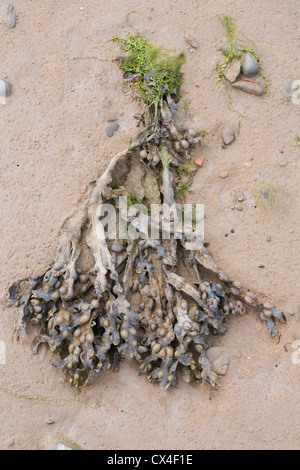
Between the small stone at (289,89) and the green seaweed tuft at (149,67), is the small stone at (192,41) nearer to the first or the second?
the green seaweed tuft at (149,67)

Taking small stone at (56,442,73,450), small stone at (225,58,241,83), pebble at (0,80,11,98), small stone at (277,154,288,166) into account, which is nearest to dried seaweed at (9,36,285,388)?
small stone at (56,442,73,450)

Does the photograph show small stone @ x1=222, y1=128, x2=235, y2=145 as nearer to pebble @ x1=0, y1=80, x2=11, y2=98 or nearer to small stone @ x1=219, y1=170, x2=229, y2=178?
small stone @ x1=219, y1=170, x2=229, y2=178

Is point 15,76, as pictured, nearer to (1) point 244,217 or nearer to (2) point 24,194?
(2) point 24,194

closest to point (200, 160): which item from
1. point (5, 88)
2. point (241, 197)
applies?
point (241, 197)

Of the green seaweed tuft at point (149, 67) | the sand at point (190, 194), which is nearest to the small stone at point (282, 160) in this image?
the sand at point (190, 194)

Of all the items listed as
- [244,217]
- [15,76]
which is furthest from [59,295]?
[15,76]

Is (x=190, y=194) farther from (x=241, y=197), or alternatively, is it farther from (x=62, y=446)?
(x=62, y=446)
